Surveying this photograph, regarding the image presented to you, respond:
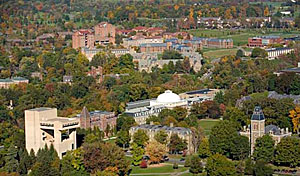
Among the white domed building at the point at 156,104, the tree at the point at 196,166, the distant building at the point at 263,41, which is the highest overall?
the distant building at the point at 263,41

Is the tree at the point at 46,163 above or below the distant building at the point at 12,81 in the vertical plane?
below

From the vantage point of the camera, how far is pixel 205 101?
35.2m

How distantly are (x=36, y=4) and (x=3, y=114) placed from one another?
196 ft

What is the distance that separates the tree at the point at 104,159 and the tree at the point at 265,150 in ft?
15.8

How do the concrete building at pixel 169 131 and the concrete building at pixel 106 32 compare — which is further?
the concrete building at pixel 106 32

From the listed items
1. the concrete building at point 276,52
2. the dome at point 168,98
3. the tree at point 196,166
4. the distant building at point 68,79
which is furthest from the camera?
the concrete building at point 276,52

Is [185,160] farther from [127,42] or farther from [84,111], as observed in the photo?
[127,42]

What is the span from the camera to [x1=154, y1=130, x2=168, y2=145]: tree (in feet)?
92.5

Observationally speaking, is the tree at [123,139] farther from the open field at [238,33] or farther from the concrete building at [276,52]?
the open field at [238,33]

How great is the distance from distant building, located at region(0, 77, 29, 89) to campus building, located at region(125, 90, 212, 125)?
975 cm

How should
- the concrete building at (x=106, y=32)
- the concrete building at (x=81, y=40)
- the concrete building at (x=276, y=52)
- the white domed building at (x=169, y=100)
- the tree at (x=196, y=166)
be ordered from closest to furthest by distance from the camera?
the tree at (x=196, y=166) → the white domed building at (x=169, y=100) → the concrete building at (x=276, y=52) → the concrete building at (x=81, y=40) → the concrete building at (x=106, y=32)

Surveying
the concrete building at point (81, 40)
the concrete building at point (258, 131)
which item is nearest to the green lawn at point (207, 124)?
the concrete building at point (258, 131)

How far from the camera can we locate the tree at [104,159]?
2495 cm

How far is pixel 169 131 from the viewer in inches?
1147
